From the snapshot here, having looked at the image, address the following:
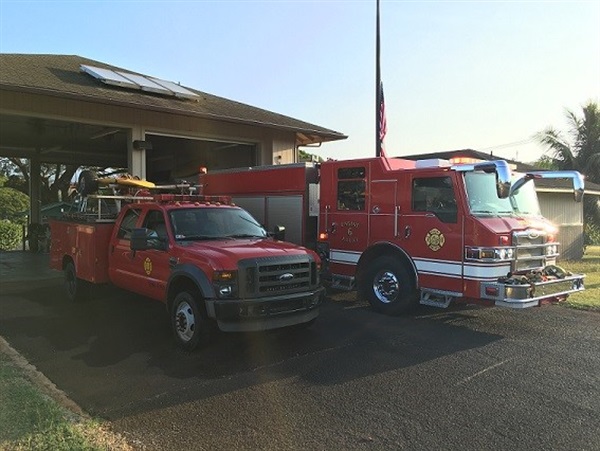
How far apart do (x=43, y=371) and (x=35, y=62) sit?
11.5m

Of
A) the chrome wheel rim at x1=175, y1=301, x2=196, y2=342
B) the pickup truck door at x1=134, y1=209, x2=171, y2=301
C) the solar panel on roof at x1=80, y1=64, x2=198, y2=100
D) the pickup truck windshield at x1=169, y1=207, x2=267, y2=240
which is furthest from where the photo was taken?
the solar panel on roof at x1=80, y1=64, x2=198, y2=100

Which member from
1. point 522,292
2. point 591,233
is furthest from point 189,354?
point 591,233

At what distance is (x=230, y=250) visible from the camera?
6500 millimetres

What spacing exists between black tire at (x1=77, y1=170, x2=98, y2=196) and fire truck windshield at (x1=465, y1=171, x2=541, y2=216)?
6.73m

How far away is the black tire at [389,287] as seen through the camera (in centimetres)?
838

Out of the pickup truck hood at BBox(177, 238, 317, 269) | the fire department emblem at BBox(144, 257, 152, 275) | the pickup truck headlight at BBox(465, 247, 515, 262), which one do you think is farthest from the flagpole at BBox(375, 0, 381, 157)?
the fire department emblem at BBox(144, 257, 152, 275)

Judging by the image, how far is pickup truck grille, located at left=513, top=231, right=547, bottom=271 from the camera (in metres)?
7.64

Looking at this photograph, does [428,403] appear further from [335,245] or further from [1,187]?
[1,187]

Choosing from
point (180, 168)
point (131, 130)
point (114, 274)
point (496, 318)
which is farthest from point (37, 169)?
point (496, 318)

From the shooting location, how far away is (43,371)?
5.77 metres

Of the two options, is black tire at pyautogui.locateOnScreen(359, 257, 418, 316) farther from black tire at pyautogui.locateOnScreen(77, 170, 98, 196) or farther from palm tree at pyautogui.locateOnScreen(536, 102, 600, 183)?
palm tree at pyautogui.locateOnScreen(536, 102, 600, 183)

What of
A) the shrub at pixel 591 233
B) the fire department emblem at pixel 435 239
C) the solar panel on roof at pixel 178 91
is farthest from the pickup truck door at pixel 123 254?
the shrub at pixel 591 233

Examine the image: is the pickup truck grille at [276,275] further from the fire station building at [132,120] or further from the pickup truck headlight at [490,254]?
the fire station building at [132,120]

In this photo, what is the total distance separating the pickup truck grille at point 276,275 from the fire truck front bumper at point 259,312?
0.37 feet
